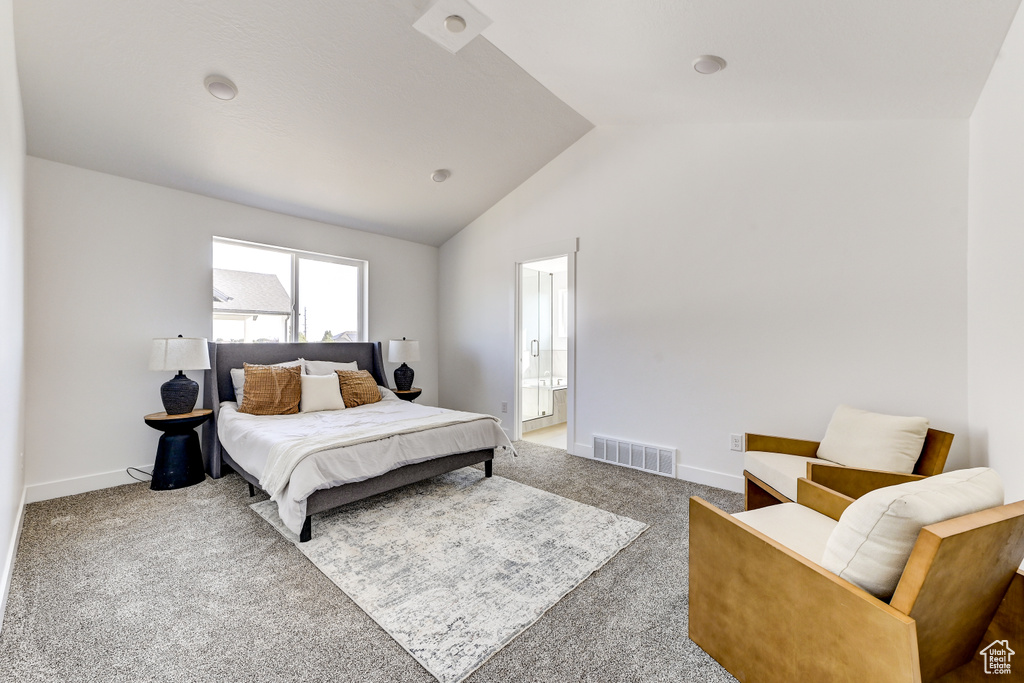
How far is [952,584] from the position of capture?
1030mm

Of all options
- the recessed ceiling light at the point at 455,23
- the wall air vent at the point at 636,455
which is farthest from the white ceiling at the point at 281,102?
the wall air vent at the point at 636,455

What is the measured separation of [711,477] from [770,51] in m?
2.87

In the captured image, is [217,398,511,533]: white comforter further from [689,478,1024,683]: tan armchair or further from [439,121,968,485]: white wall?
[689,478,1024,683]: tan armchair

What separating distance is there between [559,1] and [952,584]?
9.25 feet

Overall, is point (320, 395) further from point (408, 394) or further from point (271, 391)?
point (408, 394)

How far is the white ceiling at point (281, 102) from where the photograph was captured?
236 centimetres

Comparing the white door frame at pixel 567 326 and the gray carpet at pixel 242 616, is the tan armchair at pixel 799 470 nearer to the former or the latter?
the gray carpet at pixel 242 616

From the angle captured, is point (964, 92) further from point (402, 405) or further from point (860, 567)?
point (402, 405)

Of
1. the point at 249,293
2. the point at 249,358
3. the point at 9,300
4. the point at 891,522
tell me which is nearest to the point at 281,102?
the point at 9,300

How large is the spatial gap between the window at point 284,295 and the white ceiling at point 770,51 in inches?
120

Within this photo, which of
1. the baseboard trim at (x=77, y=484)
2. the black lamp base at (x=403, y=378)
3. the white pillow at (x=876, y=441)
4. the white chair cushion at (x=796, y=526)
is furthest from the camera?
the black lamp base at (x=403, y=378)

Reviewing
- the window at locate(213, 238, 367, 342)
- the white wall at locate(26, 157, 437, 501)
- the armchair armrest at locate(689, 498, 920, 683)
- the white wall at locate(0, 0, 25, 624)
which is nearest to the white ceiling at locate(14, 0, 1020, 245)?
the white wall at locate(26, 157, 437, 501)

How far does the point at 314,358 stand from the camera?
453 centimetres

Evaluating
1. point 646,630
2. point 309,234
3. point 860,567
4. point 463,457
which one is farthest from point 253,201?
point 860,567
